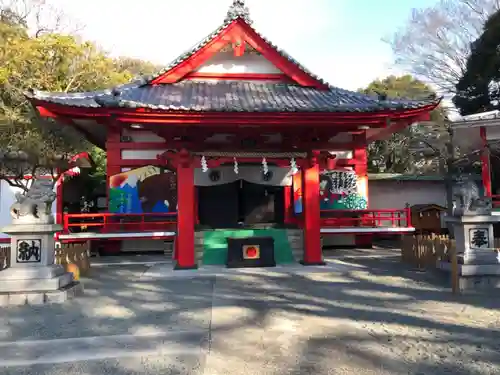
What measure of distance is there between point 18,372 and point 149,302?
10.2 feet

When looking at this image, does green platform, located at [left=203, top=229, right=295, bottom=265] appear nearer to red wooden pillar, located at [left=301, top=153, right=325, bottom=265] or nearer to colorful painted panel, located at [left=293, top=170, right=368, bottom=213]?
red wooden pillar, located at [left=301, top=153, right=325, bottom=265]

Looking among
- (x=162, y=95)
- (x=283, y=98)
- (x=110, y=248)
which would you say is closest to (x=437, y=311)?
(x=283, y=98)

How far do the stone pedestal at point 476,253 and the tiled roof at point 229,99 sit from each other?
12.0 ft

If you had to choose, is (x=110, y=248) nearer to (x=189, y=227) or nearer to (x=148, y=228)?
(x=148, y=228)

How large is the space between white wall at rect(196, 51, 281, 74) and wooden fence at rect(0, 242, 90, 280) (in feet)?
22.9

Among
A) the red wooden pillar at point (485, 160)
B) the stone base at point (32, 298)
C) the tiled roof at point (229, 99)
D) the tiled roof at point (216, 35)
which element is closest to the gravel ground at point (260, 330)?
the stone base at point (32, 298)

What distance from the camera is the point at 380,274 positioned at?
375 inches

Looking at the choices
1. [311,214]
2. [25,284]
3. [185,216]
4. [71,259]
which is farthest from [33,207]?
[311,214]

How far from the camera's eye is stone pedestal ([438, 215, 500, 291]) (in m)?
7.75

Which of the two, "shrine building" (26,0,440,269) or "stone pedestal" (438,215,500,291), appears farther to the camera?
"shrine building" (26,0,440,269)

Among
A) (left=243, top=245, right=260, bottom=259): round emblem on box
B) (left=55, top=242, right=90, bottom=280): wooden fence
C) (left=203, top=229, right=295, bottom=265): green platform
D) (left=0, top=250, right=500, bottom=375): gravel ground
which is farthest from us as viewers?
(left=203, top=229, right=295, bottom=265): green platform

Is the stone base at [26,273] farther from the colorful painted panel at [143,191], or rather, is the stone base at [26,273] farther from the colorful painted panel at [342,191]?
the colorful painted panel at [342,191]

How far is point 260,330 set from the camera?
17.6 ft

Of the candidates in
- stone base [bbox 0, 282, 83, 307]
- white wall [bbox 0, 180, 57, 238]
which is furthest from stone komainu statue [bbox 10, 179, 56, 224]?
white wall [bbox 0, 180, 57, 238]
